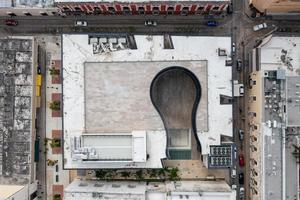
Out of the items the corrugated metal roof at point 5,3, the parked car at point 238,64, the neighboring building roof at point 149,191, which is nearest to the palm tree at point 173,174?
the neighboring building roof at point 149,191

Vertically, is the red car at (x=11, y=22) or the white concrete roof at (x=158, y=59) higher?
the red car at (x=11, y=22)

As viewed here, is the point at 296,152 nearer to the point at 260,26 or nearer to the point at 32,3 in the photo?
the point at 260,26

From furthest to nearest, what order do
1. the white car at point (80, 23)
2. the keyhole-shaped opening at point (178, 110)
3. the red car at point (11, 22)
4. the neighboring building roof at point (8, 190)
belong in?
1. the red car at point (11, 22)
2. the white car at point (80, 23)
3. the keyhole-shaped opening at point (178, 110)
4. the neighboring building roof at point (8, 190)

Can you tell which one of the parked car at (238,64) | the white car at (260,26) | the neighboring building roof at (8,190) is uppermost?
the white car at (260,26)

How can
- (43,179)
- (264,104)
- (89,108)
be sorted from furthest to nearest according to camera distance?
(43,179), (89,108), (264,104)

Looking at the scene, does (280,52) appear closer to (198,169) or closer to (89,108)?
(198,169)

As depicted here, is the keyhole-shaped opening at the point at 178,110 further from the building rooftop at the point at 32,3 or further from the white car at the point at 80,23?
the building rooftop at the point at 32,3

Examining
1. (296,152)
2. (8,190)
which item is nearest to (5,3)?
(8,190)

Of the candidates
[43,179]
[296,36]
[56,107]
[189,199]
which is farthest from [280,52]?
[43,179]
